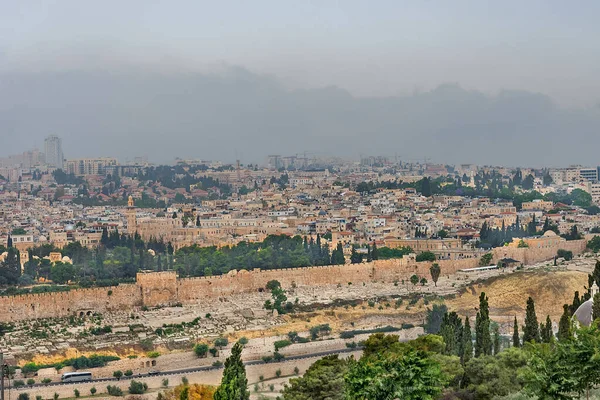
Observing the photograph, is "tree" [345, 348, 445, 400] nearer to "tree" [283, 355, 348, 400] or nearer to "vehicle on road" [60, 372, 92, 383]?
"tree" [283, 355, 348, 400]

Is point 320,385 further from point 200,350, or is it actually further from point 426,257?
point 426,257

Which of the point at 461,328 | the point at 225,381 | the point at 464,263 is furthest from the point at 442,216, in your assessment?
the point at 225,381

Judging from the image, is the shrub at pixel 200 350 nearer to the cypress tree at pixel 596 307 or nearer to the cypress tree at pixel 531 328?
the cypress tree at pixel 531 328

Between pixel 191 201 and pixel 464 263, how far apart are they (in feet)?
176

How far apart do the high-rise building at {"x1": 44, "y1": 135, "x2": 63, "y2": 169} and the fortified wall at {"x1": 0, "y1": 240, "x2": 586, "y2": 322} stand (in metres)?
112

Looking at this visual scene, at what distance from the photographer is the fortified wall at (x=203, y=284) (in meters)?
40.7

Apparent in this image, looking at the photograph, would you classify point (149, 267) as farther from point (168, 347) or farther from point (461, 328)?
point (461, 328)

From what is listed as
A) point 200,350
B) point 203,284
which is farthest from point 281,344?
point 203,284

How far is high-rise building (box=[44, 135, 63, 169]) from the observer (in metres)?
158

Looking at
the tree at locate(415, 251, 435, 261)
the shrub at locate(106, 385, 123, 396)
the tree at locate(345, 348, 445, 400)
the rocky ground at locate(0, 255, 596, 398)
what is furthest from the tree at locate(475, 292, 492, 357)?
the tree at locate(415, 251, 435, 261)

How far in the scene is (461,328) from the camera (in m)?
27.5

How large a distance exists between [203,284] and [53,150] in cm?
11809

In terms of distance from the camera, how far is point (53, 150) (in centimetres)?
15950

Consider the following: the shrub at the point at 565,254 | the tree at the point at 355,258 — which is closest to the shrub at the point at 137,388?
the tree at the point at 355,258
